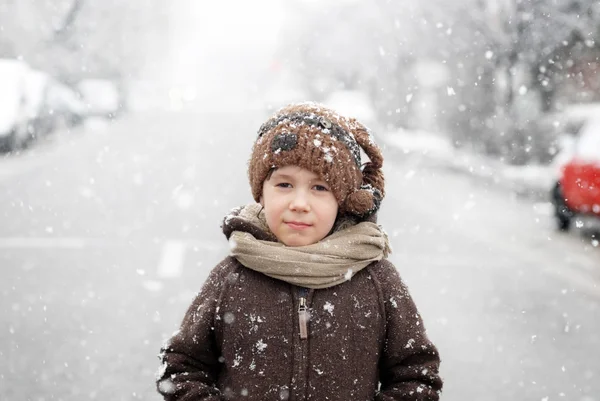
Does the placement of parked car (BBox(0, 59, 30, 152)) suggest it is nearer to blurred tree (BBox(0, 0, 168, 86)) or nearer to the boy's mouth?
blurred tree (BBox(0, 0, 168, 86))

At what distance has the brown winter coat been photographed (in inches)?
77.5

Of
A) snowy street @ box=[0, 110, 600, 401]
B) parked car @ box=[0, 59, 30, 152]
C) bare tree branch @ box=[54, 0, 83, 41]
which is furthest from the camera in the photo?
bare tree branch @ box=[54, 0, 83, 41]

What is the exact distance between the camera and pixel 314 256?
6.48ft

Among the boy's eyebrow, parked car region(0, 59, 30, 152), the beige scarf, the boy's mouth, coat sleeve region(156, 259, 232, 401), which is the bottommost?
coat sleeve region(156, 259, 232, 401)

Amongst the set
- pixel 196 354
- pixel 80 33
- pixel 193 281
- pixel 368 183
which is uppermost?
pixel 80 33

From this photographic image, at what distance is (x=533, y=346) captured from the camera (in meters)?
5.68

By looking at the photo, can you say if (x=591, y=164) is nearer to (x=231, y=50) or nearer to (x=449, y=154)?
(x=449, y=154)

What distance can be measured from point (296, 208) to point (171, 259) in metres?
6.07

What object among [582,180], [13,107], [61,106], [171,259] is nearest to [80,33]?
[61,106]

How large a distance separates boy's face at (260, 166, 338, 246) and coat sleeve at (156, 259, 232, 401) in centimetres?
21

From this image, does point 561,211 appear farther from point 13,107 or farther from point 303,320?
point 13,107

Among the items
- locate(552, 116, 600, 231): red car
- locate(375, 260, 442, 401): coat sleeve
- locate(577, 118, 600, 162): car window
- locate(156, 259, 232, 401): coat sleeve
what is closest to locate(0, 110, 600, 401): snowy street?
locate(552, 116, 600, 231): red car

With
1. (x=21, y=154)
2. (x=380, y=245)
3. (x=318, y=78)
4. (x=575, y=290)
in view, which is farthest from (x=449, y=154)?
(x=318, y=78)

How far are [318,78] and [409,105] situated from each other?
15.7 m
